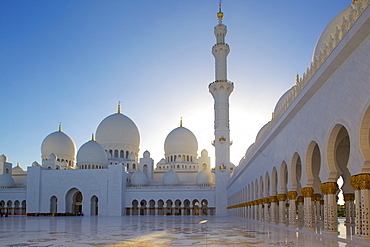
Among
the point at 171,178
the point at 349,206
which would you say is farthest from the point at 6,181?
the point at 349,206

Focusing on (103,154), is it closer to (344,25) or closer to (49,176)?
(49,176)

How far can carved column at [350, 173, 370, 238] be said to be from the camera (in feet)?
23.2

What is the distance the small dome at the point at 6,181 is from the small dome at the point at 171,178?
14.3 m

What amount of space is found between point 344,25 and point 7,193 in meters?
34.6

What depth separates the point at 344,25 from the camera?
23.8 ft

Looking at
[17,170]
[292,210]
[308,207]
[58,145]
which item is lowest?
[292,210]

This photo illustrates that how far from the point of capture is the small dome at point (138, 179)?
115 ft

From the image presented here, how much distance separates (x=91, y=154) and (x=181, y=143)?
885cm

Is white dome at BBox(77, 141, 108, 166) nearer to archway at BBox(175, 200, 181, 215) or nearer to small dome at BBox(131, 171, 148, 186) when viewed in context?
small dome at BBox(131, 171, 148, 186)

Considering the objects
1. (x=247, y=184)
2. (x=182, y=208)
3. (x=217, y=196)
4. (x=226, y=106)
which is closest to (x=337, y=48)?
(x=247, y=184)

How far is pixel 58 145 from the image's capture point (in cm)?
3822

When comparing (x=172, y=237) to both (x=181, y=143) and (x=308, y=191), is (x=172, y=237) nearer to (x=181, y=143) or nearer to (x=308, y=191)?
(x=308, y=191)

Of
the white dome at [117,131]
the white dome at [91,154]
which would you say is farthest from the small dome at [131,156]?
the white dome at [91,154]

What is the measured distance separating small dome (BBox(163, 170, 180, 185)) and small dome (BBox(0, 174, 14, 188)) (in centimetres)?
1432
